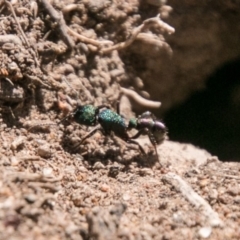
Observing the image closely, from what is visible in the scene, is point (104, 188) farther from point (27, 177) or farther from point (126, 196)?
point (27, 177)

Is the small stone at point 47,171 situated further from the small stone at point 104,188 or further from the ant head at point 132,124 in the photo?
the ant head at point 132,124

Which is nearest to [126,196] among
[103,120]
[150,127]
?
[103,120]

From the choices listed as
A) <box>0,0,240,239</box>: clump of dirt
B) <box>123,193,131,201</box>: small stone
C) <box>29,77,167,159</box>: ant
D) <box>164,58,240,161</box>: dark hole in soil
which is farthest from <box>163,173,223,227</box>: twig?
<box>164,58,240,161</box>: dark hole in soil

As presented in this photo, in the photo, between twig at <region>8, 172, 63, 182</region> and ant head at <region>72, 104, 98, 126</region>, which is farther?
ant head at <region>72, 104, 98, 126</region>

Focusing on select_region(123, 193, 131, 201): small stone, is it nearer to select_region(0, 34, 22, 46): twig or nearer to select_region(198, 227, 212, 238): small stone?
select_region(198, 227, 212, 238): small stone

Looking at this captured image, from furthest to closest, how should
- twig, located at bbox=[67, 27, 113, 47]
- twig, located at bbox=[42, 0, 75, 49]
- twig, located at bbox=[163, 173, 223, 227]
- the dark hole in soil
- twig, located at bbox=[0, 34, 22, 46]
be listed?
the dark hole in soil
twig, located at bbox=[67, 27, 113, 47]
twig, located at bbox=[42, 0, 75, 49]
twig, located at bbox=[0, 34, 22, 46]
twig, located at bbox=[163, 173, 223, 227]

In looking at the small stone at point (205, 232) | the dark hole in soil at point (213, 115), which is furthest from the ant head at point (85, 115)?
the dark hole in soil at point (213, 115)
